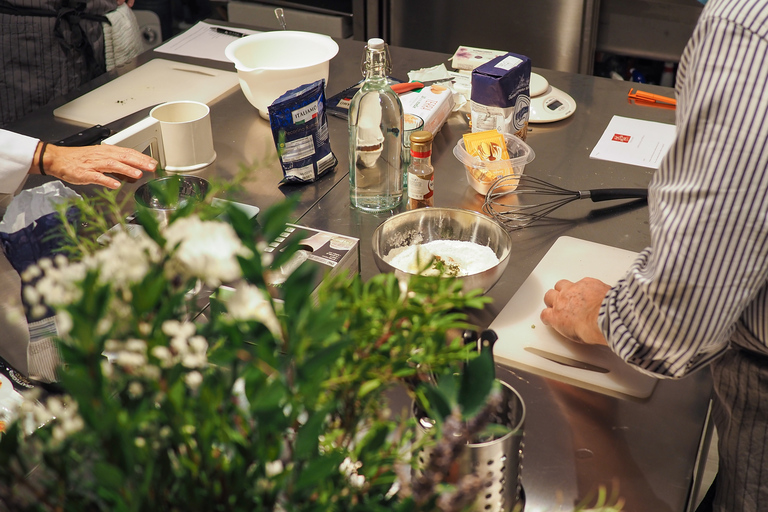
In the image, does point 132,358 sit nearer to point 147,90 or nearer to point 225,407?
point 225,407

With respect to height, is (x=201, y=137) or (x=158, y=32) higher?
(x=201, y=137)

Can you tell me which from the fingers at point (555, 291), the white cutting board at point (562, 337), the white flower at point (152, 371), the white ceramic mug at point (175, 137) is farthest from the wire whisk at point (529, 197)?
the white flower at point (152, 371)

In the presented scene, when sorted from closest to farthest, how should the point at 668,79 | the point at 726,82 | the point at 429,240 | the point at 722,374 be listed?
the point at 726,82
the point at 722,374
the point at 429,240
the point at 668,79

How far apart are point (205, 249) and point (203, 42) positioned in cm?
175

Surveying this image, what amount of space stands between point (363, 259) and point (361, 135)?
0.79 feet

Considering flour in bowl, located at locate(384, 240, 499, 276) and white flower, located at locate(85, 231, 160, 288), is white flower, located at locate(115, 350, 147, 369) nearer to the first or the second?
white flower, located at locate(85, 231, 160, 288)

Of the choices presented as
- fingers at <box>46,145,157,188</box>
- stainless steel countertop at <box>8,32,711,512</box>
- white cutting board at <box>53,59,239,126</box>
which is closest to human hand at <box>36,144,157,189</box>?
fingers at <box>46,145,157,188</box>

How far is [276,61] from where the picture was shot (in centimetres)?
166

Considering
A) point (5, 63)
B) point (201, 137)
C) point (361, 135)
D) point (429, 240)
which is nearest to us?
point (429, 240)

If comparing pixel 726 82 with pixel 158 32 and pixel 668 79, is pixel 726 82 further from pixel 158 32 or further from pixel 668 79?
pixel 158 32

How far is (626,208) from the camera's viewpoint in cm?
133

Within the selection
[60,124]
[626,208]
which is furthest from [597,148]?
[60,124]

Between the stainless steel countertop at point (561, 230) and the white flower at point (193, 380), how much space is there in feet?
0.68

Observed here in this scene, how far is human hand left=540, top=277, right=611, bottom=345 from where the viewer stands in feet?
3.26
